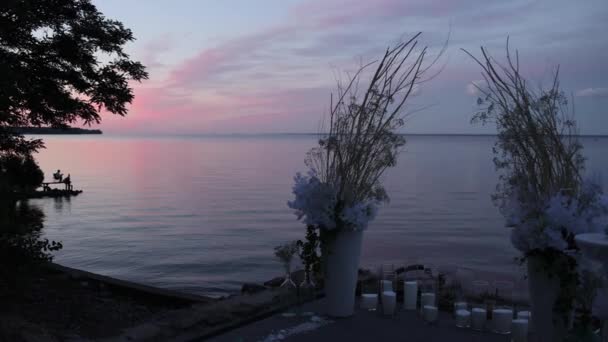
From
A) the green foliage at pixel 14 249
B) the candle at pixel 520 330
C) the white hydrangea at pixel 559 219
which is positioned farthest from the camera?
the green foliage at pixel 14 249

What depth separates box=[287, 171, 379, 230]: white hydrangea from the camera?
4.59 meters

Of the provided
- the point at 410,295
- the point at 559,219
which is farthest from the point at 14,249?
the point at 559,219

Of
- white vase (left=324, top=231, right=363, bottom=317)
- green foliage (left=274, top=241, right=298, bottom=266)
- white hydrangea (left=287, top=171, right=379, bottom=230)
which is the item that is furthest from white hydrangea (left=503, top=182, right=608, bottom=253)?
green foliage (left=274, top=241, right=298, bottom=266)

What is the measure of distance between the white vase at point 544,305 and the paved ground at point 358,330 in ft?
1.93

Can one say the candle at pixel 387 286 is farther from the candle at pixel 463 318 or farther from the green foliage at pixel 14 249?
the green foliage at pixel 14 249

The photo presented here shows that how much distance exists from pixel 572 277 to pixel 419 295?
1960 millimetres

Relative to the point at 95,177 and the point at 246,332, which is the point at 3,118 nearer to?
the point at 246,332

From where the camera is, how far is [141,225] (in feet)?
72.7

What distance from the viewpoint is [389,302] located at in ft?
15.3

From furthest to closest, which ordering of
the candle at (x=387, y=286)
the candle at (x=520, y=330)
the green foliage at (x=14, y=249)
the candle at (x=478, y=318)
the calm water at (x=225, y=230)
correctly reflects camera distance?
the calm water at (x=225, y=230)
the green foliage at (x=14, y=249)
the candle at (x=387, y=286)
the candle at (x=478, y=318)
the candle at (x=520, y=330)

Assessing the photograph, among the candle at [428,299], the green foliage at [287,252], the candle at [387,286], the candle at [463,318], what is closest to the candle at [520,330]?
the candle at [463,318]

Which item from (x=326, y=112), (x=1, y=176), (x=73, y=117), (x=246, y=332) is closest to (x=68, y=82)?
(x=73, y=117)

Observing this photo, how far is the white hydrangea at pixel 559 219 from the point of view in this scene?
3383 mm

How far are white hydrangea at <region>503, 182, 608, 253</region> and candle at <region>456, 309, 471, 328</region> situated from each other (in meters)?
1.04
